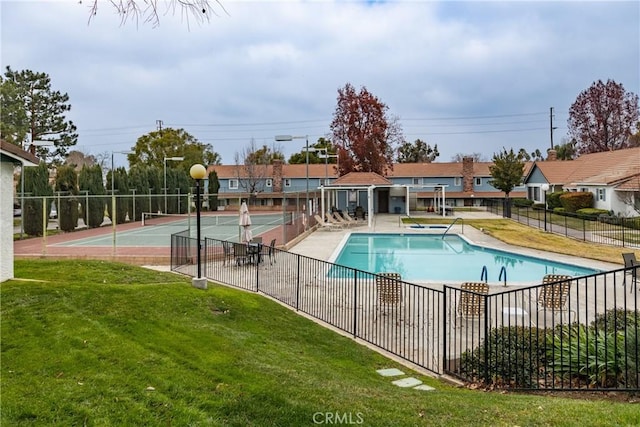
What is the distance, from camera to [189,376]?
4176 mm

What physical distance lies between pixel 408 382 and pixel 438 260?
44.4 ft

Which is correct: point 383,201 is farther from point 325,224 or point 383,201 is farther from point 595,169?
point 595,169

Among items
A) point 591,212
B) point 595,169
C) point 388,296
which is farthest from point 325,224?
point 595,169

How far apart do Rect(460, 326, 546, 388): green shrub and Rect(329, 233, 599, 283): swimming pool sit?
594 cm

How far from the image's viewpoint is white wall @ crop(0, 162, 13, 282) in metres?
7.11

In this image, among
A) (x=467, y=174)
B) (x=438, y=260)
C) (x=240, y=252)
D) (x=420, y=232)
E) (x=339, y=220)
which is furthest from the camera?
(x=467, y=174)

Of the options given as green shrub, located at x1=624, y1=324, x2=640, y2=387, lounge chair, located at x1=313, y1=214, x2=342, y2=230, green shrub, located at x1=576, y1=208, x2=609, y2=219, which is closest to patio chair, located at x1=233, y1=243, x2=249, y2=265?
green shrub, located at x1=624, y1=324, x2=640, y2=387

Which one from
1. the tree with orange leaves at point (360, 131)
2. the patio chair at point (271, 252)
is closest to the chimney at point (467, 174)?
the tree with orange leaves at point (360, 131)

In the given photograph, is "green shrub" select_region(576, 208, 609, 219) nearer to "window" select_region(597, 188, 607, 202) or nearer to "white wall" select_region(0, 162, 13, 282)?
"window" select_region(597, 188, 607, 202)

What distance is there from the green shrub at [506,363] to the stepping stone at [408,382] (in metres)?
0.88

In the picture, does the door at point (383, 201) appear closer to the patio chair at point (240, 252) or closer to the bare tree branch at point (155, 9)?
the patio chair at point (240, 252)

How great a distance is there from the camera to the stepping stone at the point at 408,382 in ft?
17.8

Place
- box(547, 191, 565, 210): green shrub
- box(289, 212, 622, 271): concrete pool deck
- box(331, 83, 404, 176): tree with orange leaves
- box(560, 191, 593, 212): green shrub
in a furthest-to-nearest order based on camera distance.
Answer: box(331, 83, 404, 176): tree with orange leaves, box(547, 191, 565, 210): green shrub, box(560, 191, 593, 212): green shrub, box(289, 212, 622, 271): concrete pool deck

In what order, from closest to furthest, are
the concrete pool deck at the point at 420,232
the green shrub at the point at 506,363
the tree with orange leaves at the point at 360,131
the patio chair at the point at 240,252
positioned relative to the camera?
the green shrub at the point at 506,363 < the patio chair at the point at 240,252 < the concrete pool deck at the point at 420,232 < the tree with orange leaves at the point at 360,131
